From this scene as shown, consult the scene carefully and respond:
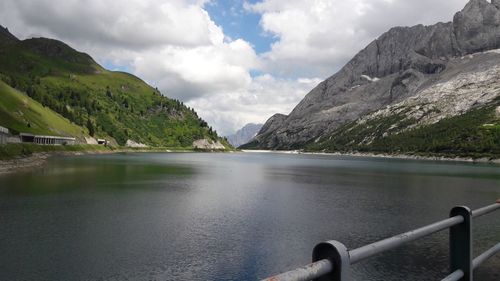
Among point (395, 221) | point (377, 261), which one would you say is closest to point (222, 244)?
point (377, 261)

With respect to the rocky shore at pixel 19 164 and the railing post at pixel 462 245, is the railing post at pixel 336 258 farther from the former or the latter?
the rocky shore at pixel 19 164

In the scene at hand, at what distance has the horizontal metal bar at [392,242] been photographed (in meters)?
5.61

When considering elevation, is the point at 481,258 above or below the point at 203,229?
above

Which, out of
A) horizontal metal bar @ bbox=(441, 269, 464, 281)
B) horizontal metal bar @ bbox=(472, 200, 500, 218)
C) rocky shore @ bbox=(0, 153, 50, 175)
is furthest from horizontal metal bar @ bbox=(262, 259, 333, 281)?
rocky shore @ bbox=(0, 153, 50, 175)

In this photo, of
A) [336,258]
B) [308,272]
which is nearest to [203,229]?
[336,258]

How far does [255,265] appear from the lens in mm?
40719

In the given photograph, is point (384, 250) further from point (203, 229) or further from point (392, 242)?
point (203, 229)

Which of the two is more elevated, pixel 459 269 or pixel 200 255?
pixel 459 269

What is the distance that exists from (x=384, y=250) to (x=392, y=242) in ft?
1.38

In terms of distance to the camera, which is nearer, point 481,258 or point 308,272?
point 308,272

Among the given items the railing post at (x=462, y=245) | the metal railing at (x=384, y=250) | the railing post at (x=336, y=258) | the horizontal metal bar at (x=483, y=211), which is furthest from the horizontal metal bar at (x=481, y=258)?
A: the railing post at (x=336, y=258)

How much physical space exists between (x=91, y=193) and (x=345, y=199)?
185 ft

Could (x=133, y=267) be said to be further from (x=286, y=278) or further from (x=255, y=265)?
(x=286, y=278)

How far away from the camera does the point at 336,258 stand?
5180mm
